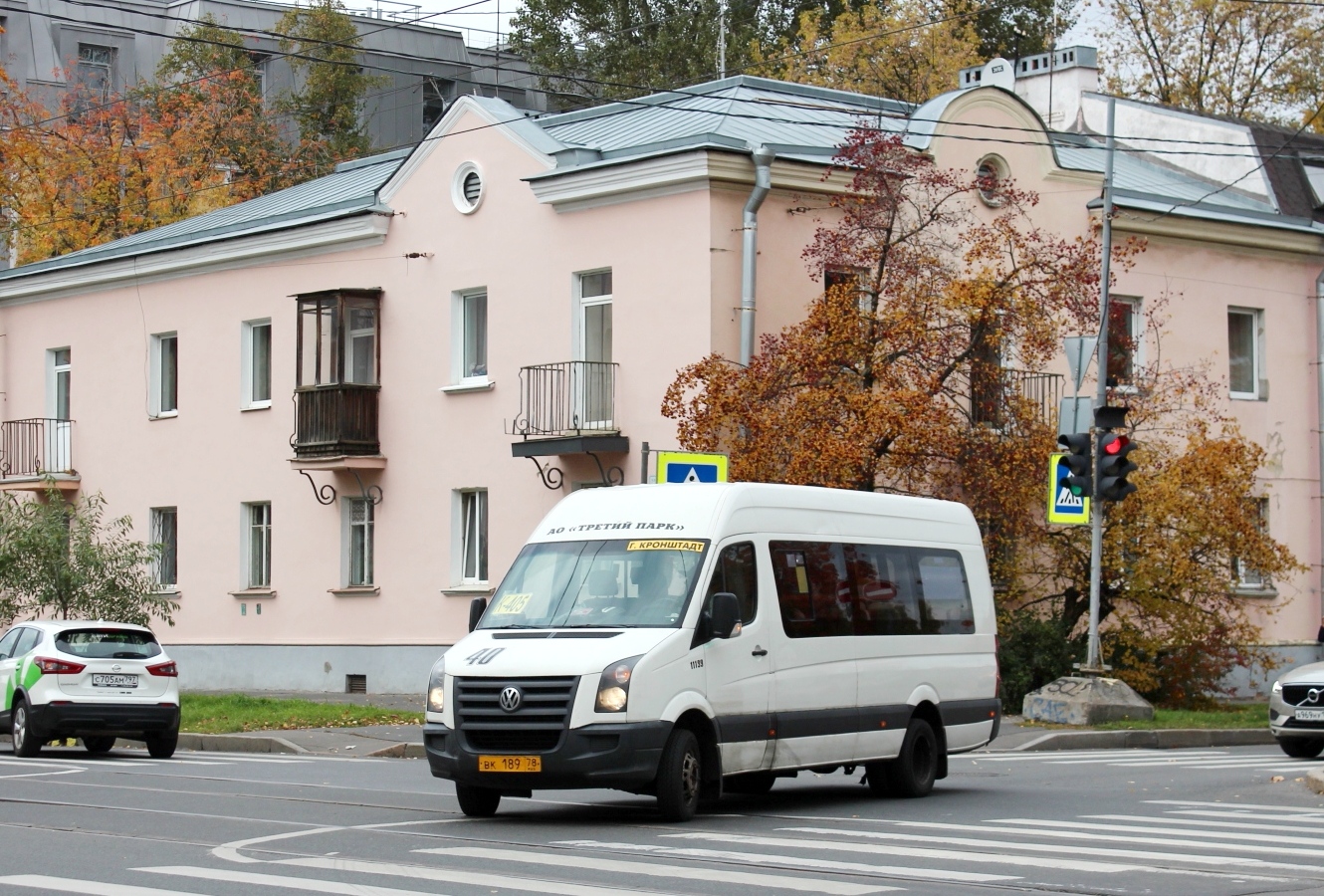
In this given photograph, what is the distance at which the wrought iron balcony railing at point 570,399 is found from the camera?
1161 inches

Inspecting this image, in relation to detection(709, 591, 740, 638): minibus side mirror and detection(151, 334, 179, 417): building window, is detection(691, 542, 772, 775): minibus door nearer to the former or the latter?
detection(709, 591, 740, 638): minibus side mirror

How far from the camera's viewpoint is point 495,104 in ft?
104

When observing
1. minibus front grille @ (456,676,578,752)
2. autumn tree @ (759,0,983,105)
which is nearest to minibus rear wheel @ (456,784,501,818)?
minibus front grille @ (456,676,578,752)

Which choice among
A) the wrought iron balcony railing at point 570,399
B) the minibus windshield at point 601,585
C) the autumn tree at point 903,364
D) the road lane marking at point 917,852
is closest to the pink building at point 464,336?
the wrought iron balcony railing at point 570,399

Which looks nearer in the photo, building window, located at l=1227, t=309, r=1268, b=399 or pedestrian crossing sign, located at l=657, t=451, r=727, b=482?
pedestrian crossing sign, located at l=657, t=451, r=727, b=482

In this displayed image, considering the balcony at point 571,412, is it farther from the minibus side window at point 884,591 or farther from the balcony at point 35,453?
the balcony at point 35,453

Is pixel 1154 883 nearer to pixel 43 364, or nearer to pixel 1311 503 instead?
pixel 1311 503

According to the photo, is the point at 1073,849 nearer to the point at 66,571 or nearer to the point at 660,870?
the point at 660,870

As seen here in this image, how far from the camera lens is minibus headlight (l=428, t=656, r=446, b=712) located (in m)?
14.4

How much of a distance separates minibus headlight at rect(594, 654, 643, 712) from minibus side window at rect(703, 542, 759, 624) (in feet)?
3.99

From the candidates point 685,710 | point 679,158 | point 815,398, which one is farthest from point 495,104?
point 685,710

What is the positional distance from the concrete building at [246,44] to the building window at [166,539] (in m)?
28.5

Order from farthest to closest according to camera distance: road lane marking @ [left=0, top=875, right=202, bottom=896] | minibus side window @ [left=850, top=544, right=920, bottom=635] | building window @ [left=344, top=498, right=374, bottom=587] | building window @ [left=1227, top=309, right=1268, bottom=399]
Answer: building window @ [left=1227, top=309, right=1268, bottom=399], building window @ [left=344, top=498, right=374, bottom=587], minibus side window @ [left=850, top=544, right=920, bottom=635], road lane marking @ [left=0, top=875, right=202, bottom=896]

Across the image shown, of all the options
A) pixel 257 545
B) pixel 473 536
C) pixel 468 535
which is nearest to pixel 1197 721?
pixel 473 536
